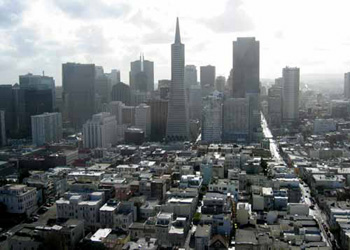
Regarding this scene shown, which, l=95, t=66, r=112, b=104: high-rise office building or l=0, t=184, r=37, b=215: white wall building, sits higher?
l=95, t=66, r=112, b=104: high-rise office building

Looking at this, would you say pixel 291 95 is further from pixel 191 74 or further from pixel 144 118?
pixel 191 74

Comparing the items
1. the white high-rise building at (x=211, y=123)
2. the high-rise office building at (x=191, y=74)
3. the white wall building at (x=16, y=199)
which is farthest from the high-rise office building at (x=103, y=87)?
the white wall building at (x=16, y=199)

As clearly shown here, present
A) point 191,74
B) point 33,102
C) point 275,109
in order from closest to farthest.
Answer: point 33,102 < point 275,109 < point 191,74

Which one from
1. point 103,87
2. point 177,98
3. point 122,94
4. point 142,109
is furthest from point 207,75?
point 177,98

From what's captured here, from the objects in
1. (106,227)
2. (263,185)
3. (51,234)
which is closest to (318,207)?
(263,185)

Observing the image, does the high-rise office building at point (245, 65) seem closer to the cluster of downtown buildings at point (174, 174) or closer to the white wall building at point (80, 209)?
the cluster of downtown buildings at point (174, 174)

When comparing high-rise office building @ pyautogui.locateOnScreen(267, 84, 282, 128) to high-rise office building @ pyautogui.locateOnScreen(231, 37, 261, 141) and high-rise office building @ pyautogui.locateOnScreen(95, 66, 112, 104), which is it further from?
high-rise office building @ pyautogui.locateOnScreen(95, 66, 112, 104)

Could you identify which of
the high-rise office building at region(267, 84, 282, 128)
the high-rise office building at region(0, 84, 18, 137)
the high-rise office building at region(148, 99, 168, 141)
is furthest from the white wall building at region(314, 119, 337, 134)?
the high-rise office building at region(0, 84, 18, 137)
